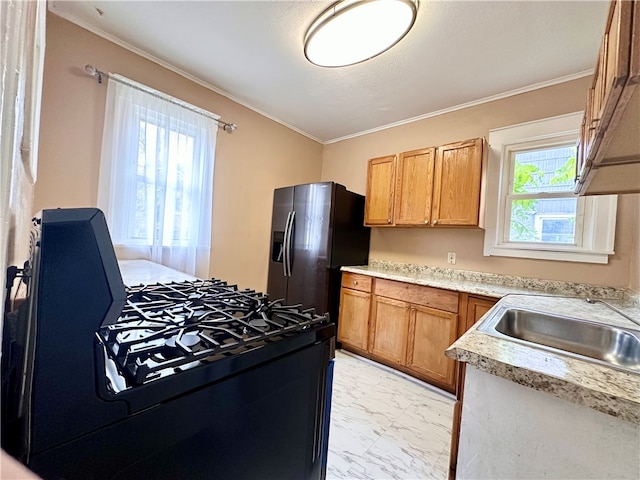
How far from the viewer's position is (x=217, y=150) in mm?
2869

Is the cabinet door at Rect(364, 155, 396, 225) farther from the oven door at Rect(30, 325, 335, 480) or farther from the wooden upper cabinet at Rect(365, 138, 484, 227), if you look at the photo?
the oven door at Rect(30, 325, 335, 480)

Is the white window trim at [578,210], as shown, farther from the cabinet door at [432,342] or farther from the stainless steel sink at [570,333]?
A: the stainless steel sink at [570,333]

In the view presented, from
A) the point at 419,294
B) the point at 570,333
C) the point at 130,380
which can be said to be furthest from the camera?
the point at 419,294

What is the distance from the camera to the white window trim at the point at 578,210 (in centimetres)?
205

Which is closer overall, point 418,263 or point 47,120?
point 47,120

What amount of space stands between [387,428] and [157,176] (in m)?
2.64

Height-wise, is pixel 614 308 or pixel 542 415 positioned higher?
pixel 614 308

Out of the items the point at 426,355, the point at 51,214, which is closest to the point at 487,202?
the point at 426,355

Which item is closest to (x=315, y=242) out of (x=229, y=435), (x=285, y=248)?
(x=285, y=248)

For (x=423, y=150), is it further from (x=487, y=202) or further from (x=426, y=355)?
(x=426, y=355)

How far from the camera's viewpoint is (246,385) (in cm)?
63

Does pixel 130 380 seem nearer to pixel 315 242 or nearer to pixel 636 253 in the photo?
pixel 315 242

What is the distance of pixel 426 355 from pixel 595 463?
1717mm

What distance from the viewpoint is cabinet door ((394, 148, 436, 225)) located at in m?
2.73
